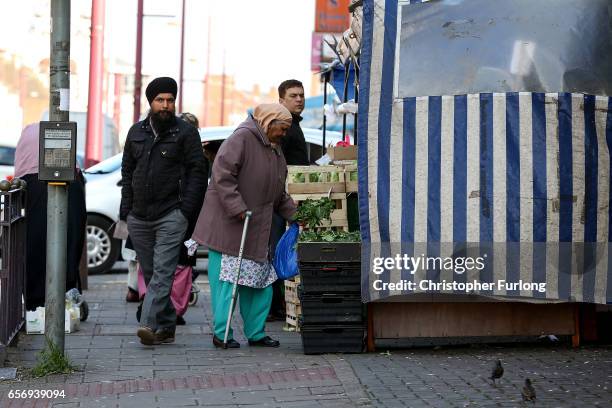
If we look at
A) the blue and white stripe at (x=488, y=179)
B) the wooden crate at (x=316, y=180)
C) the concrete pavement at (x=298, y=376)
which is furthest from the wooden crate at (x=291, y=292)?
the blue and white stripe at (x=488, y=179)

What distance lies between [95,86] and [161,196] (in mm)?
14795

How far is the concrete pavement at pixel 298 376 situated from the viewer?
7188 mm

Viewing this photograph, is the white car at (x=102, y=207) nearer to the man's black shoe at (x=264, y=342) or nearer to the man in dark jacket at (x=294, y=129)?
the man in dark jacket at (x=294, y=129)

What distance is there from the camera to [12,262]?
29.3 feet

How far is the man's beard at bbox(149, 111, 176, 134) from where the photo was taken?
31.0ft

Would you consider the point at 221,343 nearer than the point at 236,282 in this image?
No

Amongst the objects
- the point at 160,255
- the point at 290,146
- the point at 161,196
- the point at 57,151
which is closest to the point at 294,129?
the point at 290,146

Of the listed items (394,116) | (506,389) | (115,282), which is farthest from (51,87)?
(115,282)

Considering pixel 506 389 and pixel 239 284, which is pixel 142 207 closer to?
pixel 239 284

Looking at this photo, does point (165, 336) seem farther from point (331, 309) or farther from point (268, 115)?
point (268, 115)

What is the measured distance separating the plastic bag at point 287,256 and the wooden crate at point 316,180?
2.14ft

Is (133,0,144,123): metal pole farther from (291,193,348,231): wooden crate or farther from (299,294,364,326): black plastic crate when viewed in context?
(299,294,364,326): black plastic crate

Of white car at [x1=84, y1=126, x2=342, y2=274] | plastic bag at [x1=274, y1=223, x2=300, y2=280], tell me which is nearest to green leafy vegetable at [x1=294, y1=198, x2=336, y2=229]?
plastic bag at [x1=274, y1=223, x2=300, y2=280]

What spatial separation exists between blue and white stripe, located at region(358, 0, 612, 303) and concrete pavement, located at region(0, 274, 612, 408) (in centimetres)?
53
